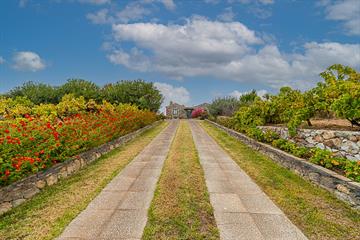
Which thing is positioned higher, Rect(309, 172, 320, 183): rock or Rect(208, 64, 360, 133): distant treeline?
Rect(208, 64, 360, 133): distant treeline

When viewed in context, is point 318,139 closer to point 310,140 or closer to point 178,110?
point 310,140

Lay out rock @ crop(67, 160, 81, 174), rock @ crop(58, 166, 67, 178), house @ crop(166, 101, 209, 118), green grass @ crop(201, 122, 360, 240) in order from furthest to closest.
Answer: house @ crop(166, 101, 209, 118), rock @ crop(67, 160, 81, 174), rock @ crop(58, 166, 67, 178), green grass @ crop(201, 122, 360, 240)

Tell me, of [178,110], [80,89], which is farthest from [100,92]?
[178,110]

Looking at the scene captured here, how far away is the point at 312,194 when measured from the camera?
5.58 metres

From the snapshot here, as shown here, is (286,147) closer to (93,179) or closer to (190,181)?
(190,181)

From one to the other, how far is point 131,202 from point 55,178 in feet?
8.08

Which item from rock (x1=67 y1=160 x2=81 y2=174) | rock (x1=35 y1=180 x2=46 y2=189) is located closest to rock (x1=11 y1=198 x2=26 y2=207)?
rock (x1=35 y1=180 x2=46 y2=189)

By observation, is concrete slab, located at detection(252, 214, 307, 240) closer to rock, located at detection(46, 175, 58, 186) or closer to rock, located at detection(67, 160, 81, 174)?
rock, located at detection(46, 175, 58, 186)

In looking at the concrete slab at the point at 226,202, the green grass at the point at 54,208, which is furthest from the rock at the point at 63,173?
the concrete slab at the point at 226,202

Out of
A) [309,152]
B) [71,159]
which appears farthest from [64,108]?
[309,152]

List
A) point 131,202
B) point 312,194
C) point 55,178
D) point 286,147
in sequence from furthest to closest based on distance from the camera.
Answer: point 286,147 → point 55,178 → point 312,194 → point 131,202

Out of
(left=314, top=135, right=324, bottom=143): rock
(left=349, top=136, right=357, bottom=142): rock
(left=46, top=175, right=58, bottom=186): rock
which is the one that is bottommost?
(left=46, top=175, right=58, bottom=186): rock

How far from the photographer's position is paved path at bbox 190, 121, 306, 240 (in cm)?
385

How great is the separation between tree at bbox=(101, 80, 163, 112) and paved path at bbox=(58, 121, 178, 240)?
27.6m
